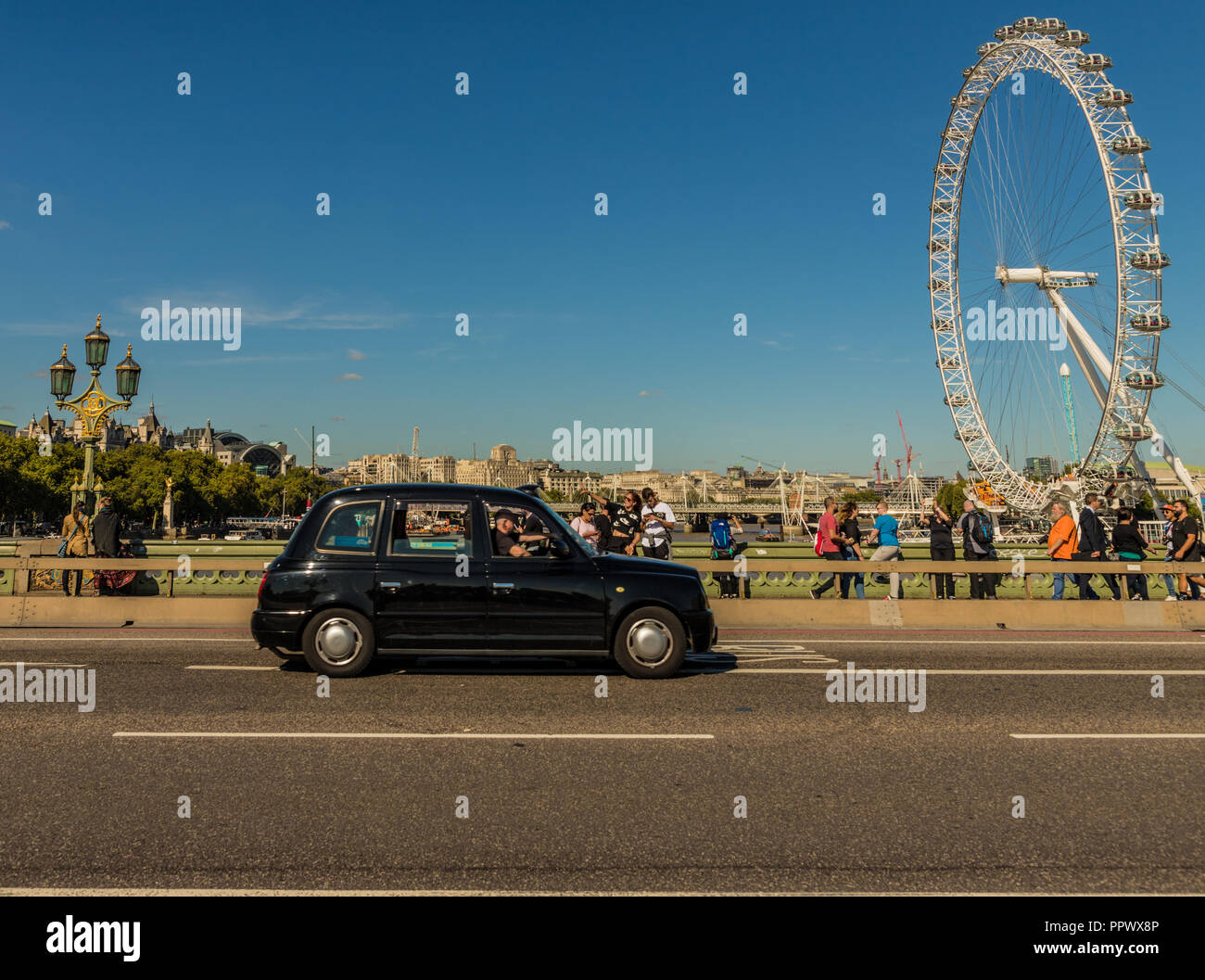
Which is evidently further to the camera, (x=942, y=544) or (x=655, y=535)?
(x=942, y=544)

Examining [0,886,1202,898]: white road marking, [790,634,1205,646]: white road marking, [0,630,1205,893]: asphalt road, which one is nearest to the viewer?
[0,886,1202,898]: white road marking

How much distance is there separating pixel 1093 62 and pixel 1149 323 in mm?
12765

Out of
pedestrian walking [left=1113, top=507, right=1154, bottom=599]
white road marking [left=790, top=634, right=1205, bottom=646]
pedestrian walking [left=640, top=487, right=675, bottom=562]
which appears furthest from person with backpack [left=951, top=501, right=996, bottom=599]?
pedestrian walking [left=640, top=487, right=675, bottom=562]

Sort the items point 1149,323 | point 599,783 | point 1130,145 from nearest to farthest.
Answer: point 599,783
point 1130,145
point 1149,323

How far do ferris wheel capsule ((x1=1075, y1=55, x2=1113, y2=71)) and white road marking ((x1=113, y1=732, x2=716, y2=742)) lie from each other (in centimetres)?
4723

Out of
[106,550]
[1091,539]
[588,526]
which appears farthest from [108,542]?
[1091,539]

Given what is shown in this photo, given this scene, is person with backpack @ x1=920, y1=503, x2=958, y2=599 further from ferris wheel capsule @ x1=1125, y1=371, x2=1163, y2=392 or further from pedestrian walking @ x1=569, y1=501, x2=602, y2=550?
ferris wheel capsule @ x1=1125, y1=371, x2=1163, y2=392

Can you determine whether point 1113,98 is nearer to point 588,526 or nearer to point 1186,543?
point 1186,543

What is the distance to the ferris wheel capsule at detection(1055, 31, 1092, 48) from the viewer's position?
43.7m

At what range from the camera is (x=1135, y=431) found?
50.0 meters

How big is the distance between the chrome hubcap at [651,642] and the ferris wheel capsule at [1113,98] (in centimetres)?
4425

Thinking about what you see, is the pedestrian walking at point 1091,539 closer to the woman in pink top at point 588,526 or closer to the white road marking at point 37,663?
the woman in pink top at point 588,526

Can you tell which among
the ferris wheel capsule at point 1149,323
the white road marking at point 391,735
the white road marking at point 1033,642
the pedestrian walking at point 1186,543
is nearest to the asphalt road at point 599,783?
the white road marking at point 391,735
